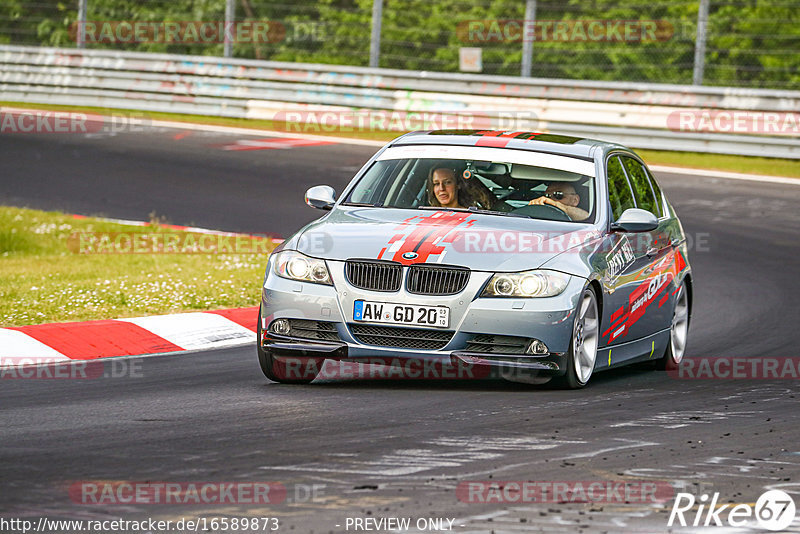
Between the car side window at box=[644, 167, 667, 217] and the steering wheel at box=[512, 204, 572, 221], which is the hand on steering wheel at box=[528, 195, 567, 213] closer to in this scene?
the steering wheel at box=[512, 204, 572, 221]

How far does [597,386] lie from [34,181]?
13155mm

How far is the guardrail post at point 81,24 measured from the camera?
95.9 ft

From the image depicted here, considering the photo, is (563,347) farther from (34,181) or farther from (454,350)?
(34,181)

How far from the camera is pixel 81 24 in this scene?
2934cm

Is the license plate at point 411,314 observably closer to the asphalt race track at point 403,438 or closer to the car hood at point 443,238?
the car hood at point 443,238

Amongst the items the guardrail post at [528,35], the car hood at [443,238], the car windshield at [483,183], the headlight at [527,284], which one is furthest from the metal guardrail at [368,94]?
the headlight at [527,284]

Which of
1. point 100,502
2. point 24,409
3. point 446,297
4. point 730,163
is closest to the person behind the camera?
point 100,502

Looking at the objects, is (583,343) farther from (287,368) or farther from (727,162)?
(727,162)

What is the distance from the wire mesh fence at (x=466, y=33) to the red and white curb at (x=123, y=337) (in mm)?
13823

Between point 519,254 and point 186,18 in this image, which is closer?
point 519,254

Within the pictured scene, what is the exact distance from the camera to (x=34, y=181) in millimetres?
20422

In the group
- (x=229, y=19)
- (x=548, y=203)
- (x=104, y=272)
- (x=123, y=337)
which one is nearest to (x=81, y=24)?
(x=229, y=19)

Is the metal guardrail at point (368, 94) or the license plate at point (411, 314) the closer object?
the license plate at point (411, 314)

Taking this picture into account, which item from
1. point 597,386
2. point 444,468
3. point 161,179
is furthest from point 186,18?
point 444,468
